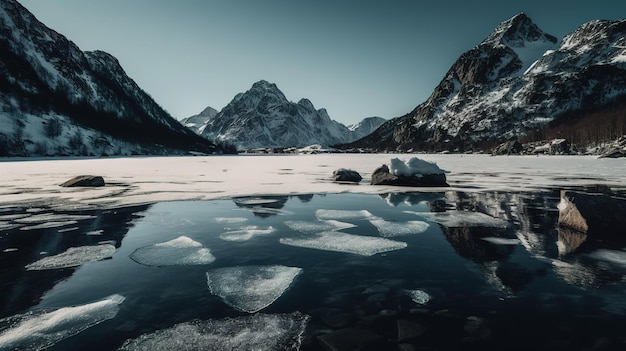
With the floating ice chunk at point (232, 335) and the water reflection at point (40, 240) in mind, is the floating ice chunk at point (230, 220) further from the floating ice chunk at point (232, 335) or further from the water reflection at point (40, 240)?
the floating ice chunk at point (232, 335)

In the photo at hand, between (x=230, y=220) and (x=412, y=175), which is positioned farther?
(x=412, y=175)

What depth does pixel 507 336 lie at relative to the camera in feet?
12.4

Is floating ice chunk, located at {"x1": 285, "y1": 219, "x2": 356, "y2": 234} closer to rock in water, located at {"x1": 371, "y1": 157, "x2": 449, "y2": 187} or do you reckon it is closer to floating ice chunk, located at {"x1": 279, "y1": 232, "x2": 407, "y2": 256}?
floating ice chunk, located at {"x1": 279, "y1": 232, "x2": 407, "y2": 256}

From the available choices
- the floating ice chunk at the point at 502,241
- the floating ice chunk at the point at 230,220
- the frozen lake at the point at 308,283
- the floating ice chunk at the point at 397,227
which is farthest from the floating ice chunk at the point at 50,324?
the floating ice chunk at the point at 502,241

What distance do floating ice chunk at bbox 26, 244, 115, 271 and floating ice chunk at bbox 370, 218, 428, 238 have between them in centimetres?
661

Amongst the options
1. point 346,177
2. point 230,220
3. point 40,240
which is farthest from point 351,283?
point 346,177

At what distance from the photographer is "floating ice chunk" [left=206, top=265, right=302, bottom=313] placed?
4891 millimetres

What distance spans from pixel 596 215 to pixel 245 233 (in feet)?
30.7

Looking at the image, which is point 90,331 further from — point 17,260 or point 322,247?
point 322,247

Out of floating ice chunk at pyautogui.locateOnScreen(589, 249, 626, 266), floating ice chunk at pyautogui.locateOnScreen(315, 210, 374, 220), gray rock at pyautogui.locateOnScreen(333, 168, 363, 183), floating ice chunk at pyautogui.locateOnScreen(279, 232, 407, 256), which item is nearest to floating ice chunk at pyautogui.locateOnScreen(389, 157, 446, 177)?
gray rock at pyautogui.locateOnScreen(333, 168, 363, 183)

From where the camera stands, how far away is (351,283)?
17.9 ft

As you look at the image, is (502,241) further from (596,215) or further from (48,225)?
(48,225)

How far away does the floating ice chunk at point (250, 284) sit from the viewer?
4.89 meters

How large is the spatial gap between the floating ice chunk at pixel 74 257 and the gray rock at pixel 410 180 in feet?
54.3
